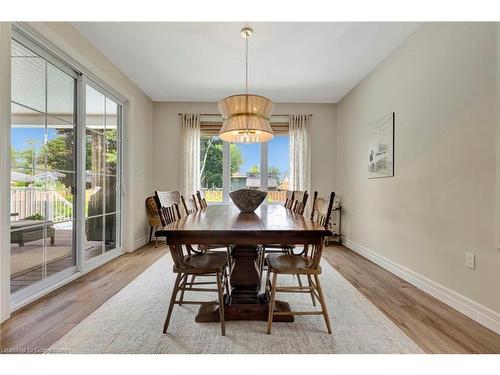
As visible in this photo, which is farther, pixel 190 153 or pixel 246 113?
pixel 190 153

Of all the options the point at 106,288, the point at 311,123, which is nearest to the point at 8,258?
the point at 106,288

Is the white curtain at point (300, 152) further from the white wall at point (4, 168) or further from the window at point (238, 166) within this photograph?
the white wall at point (4, 168)

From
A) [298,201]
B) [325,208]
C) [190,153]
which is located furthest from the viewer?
[190,153]

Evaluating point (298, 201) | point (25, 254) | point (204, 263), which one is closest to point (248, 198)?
point (298, 201)

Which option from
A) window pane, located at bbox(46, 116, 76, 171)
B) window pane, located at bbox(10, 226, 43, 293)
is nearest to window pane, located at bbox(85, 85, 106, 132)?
window pane, located at bbox(46, 116, 76, 171)

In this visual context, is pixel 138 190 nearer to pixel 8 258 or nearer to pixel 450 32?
pixel 8 258

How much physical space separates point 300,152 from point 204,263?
140 inches

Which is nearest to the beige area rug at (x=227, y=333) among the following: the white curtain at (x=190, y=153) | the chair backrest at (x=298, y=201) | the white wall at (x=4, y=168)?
the white wall at (x=4, y=168)

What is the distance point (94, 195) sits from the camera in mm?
3369

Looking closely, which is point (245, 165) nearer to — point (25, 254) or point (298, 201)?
point (298, 201)

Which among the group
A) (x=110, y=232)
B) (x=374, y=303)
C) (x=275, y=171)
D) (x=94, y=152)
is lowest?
(x=374, y=303)

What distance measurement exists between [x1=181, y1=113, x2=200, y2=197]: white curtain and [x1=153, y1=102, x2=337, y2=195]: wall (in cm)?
15

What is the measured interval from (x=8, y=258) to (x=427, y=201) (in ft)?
11.7
